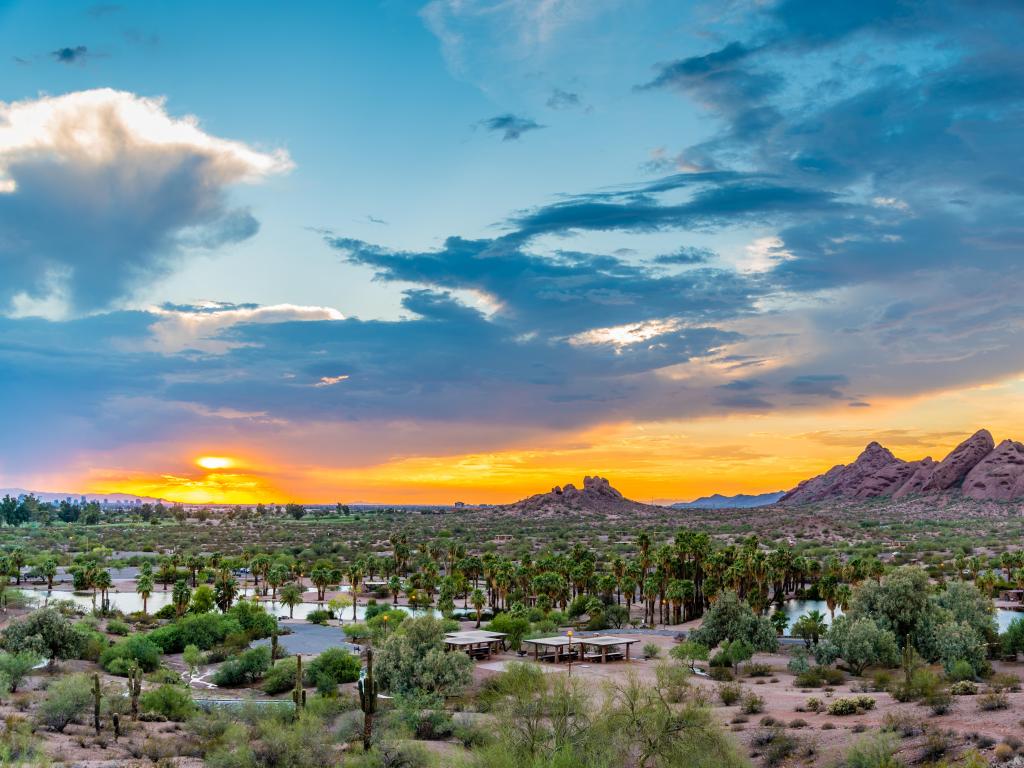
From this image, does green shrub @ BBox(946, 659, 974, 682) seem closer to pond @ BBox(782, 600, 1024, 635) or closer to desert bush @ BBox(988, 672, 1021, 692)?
desert bush @ BBox(988, 672, 1021, 692)

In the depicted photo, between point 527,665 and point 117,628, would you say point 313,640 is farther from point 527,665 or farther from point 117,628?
point 527,665

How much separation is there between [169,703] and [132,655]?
15131 millimetres

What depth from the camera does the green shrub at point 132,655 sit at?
58812 mm

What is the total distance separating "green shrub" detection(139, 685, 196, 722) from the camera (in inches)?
1812

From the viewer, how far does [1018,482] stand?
653 ft

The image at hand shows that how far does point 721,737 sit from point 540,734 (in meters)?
6.52

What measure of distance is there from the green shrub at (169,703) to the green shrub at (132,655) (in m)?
12.2

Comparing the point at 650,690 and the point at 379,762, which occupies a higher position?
the point at 650,690

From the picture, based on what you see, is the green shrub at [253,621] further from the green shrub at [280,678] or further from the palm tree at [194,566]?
the palm tree at [194,566]

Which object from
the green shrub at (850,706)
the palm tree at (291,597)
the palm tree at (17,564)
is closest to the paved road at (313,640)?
the palm tree at (291,597)

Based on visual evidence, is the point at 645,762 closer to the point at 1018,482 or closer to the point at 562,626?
the point at 562,626

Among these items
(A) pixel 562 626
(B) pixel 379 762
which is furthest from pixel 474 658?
(B) pixel 379 762

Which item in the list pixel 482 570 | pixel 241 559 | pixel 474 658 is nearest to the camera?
pixel 474 658

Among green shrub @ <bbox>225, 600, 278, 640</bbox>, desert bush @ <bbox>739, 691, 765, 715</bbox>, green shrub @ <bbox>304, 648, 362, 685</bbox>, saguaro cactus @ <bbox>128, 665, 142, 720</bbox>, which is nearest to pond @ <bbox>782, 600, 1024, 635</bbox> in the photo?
desert bush @ <bbox>739, 691, 765, 715</bbox>
